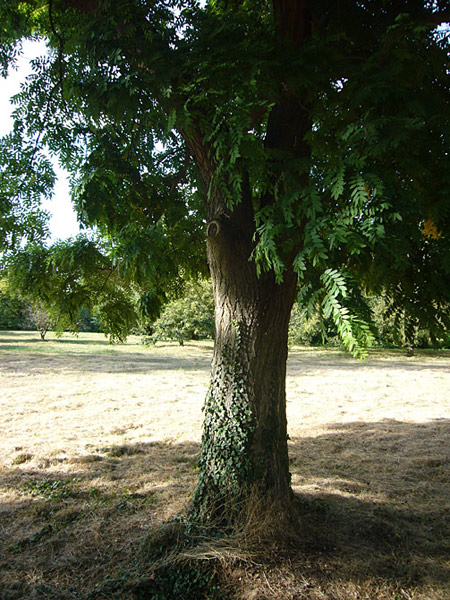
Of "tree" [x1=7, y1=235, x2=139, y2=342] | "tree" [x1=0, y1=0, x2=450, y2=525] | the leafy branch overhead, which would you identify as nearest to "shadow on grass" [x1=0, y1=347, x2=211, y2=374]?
"tree" [x1=7, y1=235, x2=139, y2=342]

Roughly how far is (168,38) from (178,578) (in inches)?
161

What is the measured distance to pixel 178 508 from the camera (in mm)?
4309

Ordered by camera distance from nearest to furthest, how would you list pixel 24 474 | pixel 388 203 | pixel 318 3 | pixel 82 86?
1. pixel 388 203
2. pixel 82 86
3. pixel 318 3
4. pixel 24 474

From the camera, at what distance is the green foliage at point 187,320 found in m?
21.3

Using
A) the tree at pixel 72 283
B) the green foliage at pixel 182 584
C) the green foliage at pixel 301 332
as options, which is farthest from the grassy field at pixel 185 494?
the green foliage at pixel 301 332

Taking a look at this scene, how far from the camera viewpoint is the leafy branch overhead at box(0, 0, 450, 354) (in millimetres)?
2246

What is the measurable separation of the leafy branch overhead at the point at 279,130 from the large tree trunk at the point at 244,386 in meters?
0.24

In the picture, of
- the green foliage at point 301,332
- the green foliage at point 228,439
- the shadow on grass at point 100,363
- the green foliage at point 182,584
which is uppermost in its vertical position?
the green foliage at point 301,332

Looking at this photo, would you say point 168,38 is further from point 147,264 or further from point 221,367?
point 221,367

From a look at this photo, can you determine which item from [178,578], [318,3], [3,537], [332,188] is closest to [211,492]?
[178,578]

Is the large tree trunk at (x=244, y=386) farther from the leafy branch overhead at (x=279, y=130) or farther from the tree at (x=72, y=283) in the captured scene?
the tree at (x=72, y=283)

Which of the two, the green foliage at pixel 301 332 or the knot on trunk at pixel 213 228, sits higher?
the knot on trunk at pixel 213 228

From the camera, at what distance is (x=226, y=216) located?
355 centimetres

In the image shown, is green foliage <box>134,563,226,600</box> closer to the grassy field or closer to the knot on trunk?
the grassy field
